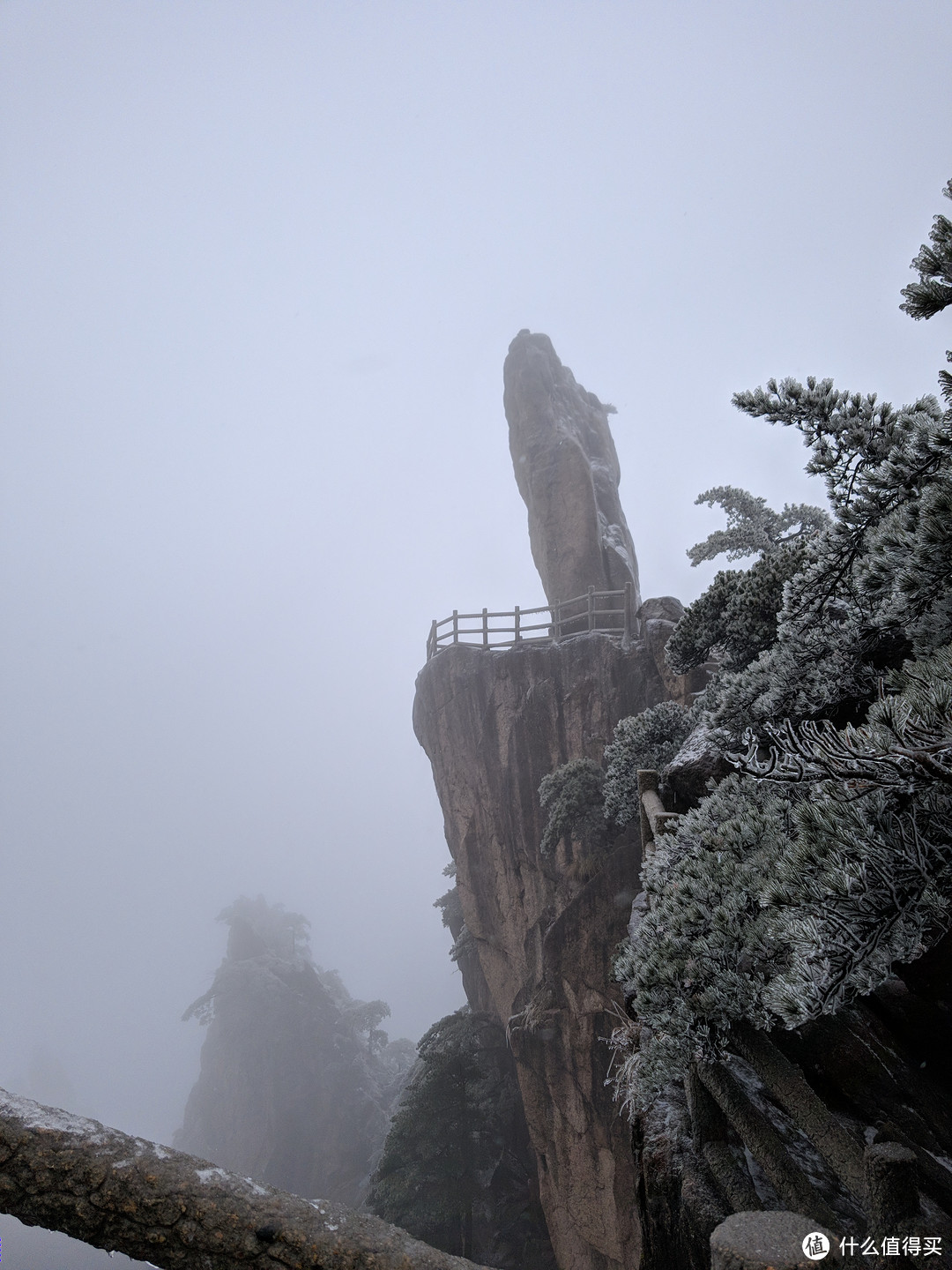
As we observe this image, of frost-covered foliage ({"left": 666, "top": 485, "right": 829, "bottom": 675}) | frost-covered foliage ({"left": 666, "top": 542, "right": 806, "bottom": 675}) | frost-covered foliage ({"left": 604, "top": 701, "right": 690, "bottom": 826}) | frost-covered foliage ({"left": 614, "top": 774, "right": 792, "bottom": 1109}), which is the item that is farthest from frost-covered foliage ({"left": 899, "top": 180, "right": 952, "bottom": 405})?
frost-covered foliage ({"left": 604, "top": 701, "right": 690, "bottom": 826})

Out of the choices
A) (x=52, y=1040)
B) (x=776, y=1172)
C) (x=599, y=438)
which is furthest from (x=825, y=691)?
(x=52, y=1040)

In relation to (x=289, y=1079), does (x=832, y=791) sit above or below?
above

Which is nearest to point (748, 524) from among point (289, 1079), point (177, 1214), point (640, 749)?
point (640, 749)

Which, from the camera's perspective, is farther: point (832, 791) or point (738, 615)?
point (738, 615)

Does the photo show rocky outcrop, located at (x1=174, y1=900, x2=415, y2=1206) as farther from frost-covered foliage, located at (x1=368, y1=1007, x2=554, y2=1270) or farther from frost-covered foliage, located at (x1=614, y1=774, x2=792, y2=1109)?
frost-covered foliage, located at (x1=614, y1=774, x2=792, y2=1109)

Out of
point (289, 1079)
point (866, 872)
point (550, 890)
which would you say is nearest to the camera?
point (866, 872)

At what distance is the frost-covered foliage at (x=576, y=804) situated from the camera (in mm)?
15297

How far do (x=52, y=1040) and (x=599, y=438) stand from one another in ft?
629

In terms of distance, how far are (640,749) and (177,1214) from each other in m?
11.7

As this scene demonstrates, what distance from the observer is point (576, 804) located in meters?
15.4

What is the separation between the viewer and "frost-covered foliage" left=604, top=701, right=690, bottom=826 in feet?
41.2

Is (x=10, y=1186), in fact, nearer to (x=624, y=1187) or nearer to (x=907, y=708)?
(x=907, y=708)

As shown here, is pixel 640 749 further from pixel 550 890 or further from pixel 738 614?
pixel 550 890

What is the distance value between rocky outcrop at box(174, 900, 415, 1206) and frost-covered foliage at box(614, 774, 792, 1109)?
3335 cm
